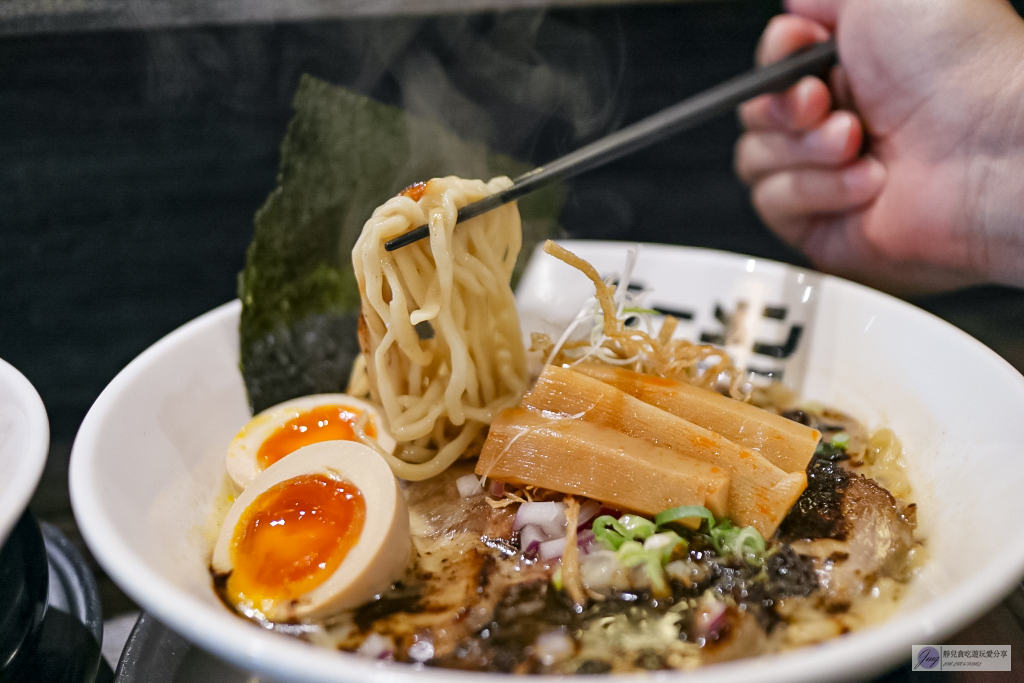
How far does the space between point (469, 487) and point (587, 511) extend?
364mm

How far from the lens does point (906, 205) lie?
101 inches

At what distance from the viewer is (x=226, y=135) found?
297cm

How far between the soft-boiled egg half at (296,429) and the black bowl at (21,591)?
466 mm

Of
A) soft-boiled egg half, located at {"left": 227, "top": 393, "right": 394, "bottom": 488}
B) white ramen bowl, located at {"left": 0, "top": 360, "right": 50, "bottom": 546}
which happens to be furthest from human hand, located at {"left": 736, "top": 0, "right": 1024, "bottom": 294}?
white ramen bowl, located at {"left": 0, "top": 360, "right": 50, "bottom": 546}

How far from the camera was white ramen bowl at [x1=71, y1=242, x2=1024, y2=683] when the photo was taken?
1.01 metres

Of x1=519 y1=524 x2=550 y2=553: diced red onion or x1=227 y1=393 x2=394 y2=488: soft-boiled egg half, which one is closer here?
x1=519 y1=524 x2=550 y2=553: diced red onion

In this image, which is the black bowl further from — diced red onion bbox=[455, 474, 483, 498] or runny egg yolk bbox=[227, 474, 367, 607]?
diced red onion bbox=[455, 474, 483, 498]

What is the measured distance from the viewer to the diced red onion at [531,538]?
1589 millimetres

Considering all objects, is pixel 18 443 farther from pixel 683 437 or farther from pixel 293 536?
pixel 683 437

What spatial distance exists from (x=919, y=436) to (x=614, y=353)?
3.03 ft

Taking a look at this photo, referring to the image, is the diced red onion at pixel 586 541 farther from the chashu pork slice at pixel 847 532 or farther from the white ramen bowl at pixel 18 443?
the white ramen bowl at pixel 18 443

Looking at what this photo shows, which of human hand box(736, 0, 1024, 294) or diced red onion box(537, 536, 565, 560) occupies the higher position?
human hand box(736, 0, 1024, 294)

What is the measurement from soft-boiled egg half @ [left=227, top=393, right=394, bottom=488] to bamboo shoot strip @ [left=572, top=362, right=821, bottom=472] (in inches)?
28.1

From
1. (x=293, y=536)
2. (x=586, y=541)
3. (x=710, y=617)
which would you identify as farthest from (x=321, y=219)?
(x=710, y=617)
